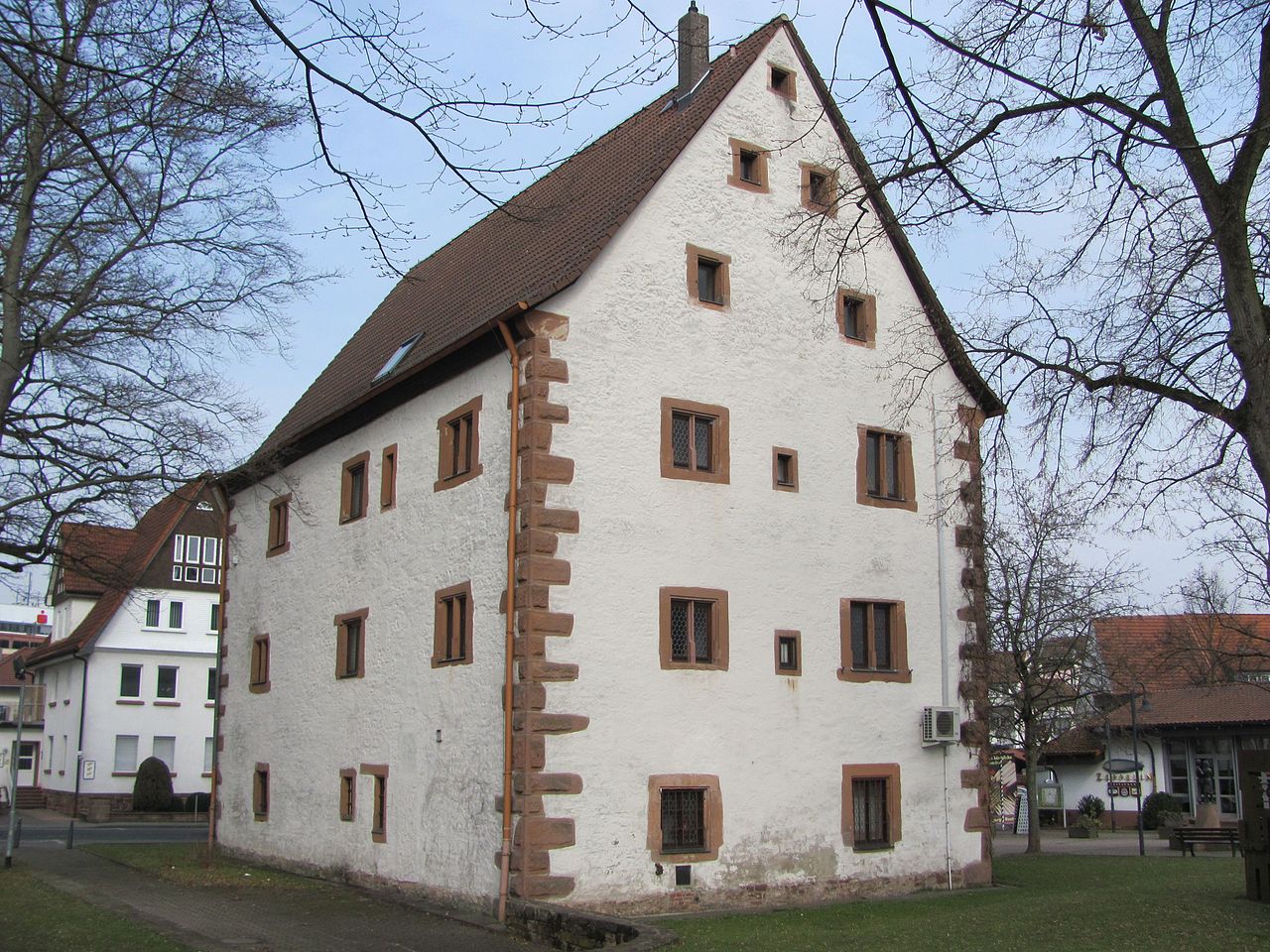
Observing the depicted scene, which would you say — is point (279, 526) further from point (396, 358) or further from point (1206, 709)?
point (1206, 709)

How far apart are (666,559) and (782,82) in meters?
8.35

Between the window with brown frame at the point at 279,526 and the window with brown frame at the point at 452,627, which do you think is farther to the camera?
the window with brown frame at the point at 279,526

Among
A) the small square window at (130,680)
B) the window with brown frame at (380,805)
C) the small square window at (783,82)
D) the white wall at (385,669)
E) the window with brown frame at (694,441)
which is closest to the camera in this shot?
the white wall at (385,669)

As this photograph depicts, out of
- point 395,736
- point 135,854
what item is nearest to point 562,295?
point 395,736

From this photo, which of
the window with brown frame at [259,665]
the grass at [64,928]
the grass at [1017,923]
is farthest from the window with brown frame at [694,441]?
the window with brown frame at [259,665]

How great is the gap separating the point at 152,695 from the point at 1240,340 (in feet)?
138

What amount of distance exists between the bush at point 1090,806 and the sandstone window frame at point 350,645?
30.2 meters

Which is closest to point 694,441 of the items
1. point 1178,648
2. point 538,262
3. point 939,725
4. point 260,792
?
point 538,262

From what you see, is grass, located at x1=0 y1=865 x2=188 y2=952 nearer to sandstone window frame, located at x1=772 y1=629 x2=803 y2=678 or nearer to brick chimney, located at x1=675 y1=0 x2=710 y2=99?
sandstone window frame, located at x1=772 y1=629 x2=803 y2=678

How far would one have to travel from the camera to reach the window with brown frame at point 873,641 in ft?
62.8

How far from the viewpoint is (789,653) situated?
18.5m

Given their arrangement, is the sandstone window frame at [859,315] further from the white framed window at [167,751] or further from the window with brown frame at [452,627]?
the white framed window at [167,751]

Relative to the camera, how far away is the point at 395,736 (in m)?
19.1

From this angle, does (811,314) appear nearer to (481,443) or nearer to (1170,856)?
(481,443)
